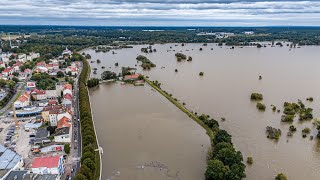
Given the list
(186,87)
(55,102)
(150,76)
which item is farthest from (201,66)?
(55,102)

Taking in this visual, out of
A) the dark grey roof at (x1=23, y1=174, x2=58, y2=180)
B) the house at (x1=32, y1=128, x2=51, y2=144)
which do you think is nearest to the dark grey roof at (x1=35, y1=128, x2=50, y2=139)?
the house at (x1=32, y1=128, x2=51, y2=144)

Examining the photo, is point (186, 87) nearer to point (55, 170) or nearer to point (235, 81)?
point (235, 81)

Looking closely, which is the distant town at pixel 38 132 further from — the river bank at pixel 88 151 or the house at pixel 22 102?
the river bank at pixel 88 151

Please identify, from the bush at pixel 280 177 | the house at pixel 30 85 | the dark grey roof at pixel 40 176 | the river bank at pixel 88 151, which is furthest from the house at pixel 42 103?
the bush at pixel 280 177

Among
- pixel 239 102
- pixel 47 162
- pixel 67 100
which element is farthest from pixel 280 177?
pixel 67 100

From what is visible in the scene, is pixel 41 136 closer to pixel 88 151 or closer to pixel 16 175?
pixel 88 151
